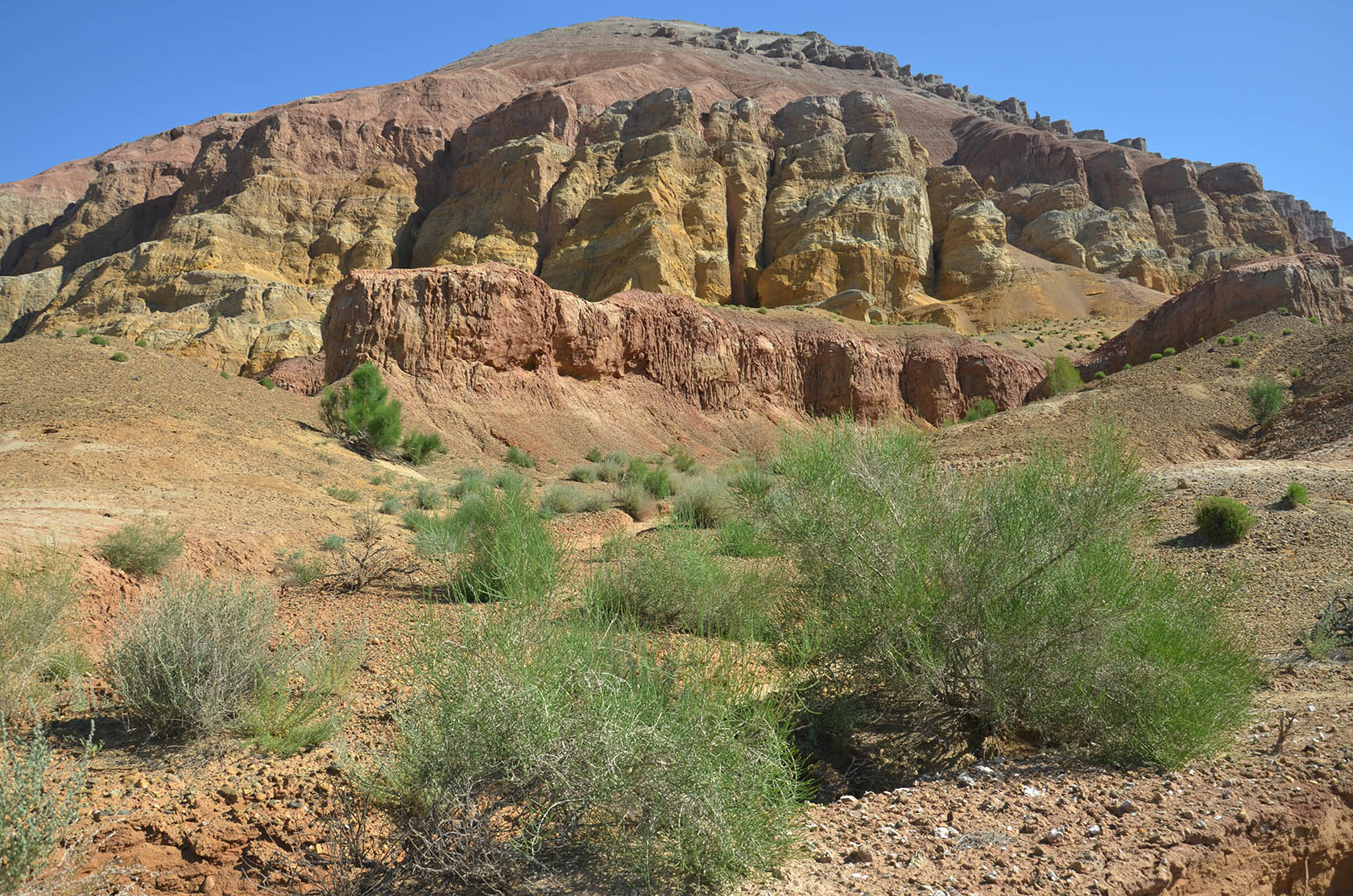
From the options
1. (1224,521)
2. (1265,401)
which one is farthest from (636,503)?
(1265,401)

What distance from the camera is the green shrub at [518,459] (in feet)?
99.7

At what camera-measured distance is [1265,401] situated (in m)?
22.1

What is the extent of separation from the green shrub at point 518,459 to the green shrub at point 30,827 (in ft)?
86.7

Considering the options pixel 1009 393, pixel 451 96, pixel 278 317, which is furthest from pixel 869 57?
pixel 278 317

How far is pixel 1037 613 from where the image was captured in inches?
212

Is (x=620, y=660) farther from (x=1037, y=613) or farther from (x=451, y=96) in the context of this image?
(x=451, y=96)

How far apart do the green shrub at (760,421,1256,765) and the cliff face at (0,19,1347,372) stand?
48236mm

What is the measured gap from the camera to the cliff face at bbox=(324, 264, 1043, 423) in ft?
112

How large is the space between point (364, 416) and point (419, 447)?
227cm

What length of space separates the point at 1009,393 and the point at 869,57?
10088 centimetres

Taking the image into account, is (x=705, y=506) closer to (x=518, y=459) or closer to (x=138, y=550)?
(x=138, y=550)

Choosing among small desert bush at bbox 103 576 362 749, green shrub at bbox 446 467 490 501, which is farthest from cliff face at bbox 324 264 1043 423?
small desert bush at bbox 103 576 362 749

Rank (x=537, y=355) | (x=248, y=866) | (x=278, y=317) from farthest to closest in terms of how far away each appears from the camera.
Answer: (x=278, y=317)
(x=537, y=355)
(x=248, y=866)

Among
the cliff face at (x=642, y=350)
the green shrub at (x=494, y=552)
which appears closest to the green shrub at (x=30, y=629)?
the green shrub at (x=494, y=552)
